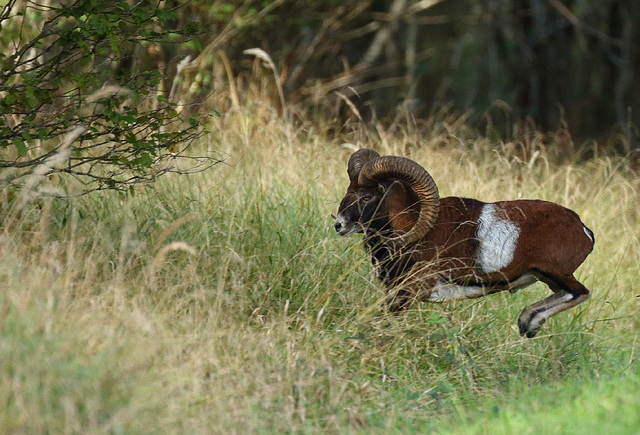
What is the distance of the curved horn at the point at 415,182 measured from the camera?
7.75 m

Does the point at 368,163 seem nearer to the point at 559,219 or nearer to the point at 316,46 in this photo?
the point at 559,219

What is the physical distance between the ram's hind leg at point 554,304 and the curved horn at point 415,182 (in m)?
1.08

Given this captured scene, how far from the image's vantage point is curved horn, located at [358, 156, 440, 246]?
305 inches

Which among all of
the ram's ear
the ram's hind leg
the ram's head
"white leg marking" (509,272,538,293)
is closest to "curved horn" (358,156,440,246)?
the ram's head

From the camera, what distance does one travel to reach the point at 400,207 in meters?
8.05

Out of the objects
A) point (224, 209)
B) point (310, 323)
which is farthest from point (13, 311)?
point (224, 209)

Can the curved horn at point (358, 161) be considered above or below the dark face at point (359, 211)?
above

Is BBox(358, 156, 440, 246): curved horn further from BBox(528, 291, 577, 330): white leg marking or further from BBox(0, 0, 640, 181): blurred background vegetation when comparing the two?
BBox(0, 0, 640, 181): blurred background vegetation

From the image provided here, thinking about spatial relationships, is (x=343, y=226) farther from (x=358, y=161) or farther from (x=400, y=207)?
(x=358, y=161)

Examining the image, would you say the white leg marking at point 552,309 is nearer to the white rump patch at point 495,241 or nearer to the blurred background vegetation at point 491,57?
the white rump patch at point 495,241

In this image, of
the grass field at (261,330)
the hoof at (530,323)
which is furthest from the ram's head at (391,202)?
the hoof at (530,323)

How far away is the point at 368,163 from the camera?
25.8ft

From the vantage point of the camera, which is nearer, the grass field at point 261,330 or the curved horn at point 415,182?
the grass field at point 261,330

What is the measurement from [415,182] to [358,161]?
732 mm
